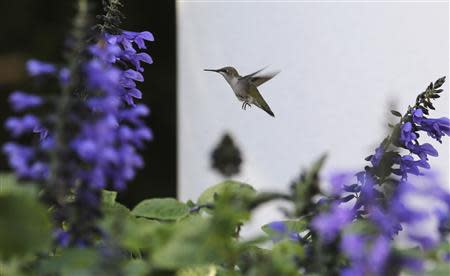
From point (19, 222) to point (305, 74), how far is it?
7.59 feet

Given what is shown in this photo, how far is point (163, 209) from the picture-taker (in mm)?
1106

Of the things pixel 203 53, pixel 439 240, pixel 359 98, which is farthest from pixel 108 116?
pixel 203 53

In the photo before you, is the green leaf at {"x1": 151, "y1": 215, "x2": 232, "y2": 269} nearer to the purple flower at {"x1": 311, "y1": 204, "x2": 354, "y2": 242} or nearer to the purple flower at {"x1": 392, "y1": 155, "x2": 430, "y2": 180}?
the purple flower at {"x1": 311, "y1": 204, "x2": 354, "y2": 242}

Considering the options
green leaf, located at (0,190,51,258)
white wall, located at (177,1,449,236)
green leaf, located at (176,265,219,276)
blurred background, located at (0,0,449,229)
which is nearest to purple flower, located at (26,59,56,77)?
green leaf, located at (0,190,51,258)

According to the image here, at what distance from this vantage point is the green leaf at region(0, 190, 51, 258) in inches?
32.1

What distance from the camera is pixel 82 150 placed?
2.67ft

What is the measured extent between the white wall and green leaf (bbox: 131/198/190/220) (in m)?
1.74

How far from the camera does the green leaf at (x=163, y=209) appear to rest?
42.9 inches

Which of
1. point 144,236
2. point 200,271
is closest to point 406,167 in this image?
point 200,271

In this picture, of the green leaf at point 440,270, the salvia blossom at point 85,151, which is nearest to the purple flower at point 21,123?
the salvia blossom at point 85,151

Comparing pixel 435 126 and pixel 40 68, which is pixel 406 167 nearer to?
pixel 435 126

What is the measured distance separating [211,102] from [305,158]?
416 mm

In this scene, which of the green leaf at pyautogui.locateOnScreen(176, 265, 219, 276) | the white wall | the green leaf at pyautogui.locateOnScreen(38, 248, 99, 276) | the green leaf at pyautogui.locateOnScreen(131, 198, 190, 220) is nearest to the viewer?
the green leaf at pyautogui.locateOnScreen(38, 248, 99, 276)

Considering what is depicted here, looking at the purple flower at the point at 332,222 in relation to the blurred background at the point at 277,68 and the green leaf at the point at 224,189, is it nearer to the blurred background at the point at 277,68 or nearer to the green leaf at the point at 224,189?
the green leaf at the point at 224,189
